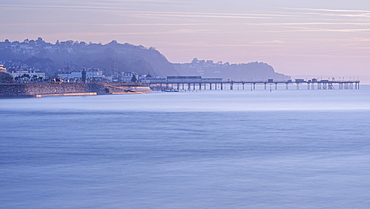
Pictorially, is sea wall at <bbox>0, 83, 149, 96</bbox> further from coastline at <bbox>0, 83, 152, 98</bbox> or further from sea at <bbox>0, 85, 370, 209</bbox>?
sea at <bbox>0, 85, 370, 209</bbox>

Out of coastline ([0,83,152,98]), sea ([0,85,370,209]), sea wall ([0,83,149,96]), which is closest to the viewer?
sea ([0,85,370,209])

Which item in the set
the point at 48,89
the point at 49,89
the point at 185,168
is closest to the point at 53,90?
the point at 49,89

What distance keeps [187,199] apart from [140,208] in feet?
4.79

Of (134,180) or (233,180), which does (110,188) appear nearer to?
(134,180)

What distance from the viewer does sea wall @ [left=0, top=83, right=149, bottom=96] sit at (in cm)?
11250

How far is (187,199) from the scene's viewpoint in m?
16.0

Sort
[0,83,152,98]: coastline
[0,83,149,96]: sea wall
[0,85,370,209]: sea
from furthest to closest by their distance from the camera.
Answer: [0,83,149,96]: sea wall → [0,83,152,98]: coastline → [0,85,370,209]: sea

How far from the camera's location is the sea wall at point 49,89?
11250 centimetres

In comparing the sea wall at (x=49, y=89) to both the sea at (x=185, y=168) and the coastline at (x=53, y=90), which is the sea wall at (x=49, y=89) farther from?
the sea at (x=185, y=168)

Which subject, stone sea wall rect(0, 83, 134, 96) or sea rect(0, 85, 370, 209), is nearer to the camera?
sea rect(0, 85, 370, 209)

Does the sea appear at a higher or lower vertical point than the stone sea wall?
higher

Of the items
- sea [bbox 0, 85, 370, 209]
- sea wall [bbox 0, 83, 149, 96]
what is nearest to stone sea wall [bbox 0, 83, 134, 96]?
sea wall [bbox 0, 83, 149, 96]

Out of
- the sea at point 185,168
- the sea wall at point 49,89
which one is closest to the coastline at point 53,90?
the sea wall at point 49,89

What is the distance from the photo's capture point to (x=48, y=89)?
12725 centimetres
